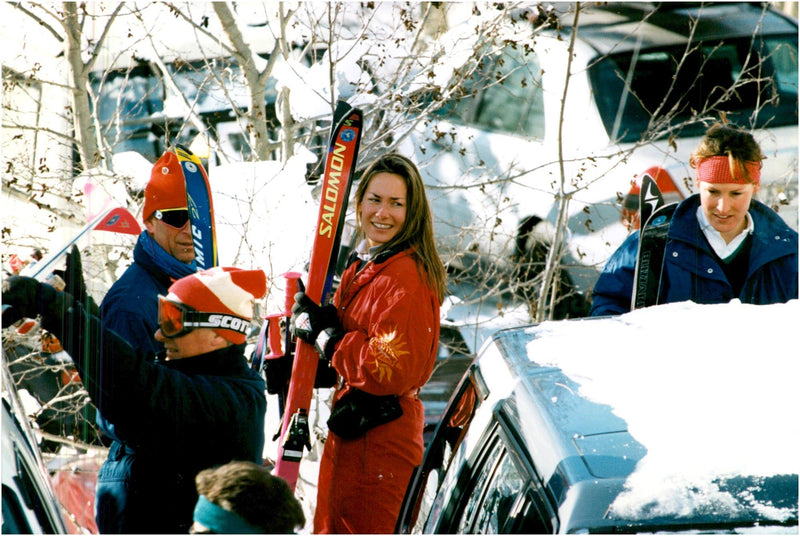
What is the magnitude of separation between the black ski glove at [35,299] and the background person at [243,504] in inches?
27.2

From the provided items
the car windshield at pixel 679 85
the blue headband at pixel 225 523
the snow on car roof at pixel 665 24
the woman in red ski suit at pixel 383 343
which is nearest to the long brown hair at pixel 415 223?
the woman in red ski suit at pixel 383 343

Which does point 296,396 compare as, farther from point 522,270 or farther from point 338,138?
point 522,270

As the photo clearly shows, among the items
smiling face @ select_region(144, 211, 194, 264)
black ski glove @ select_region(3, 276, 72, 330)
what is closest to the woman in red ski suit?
smiling face @ select_region(144, 211, 194, 264)

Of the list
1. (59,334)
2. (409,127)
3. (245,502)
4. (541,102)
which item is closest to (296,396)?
(59,334)

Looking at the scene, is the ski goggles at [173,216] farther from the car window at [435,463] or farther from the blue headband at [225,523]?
the blue headband at [225,523]

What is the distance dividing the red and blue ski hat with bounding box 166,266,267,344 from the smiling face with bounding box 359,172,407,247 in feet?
2.36

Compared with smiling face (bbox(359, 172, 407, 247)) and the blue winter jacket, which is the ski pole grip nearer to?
smiling face (bbox(359, 172, 407, 247))

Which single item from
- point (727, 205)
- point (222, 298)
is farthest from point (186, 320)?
point (727, 205)

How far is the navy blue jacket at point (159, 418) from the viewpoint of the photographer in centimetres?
263

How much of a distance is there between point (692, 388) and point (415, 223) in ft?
4.87

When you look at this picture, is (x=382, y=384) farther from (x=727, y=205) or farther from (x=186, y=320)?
(x=727, y=205)

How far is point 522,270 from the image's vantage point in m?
7.15

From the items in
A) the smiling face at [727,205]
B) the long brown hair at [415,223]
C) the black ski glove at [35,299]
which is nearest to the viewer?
the black ski glove at [35,299]

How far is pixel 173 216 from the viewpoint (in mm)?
3859
